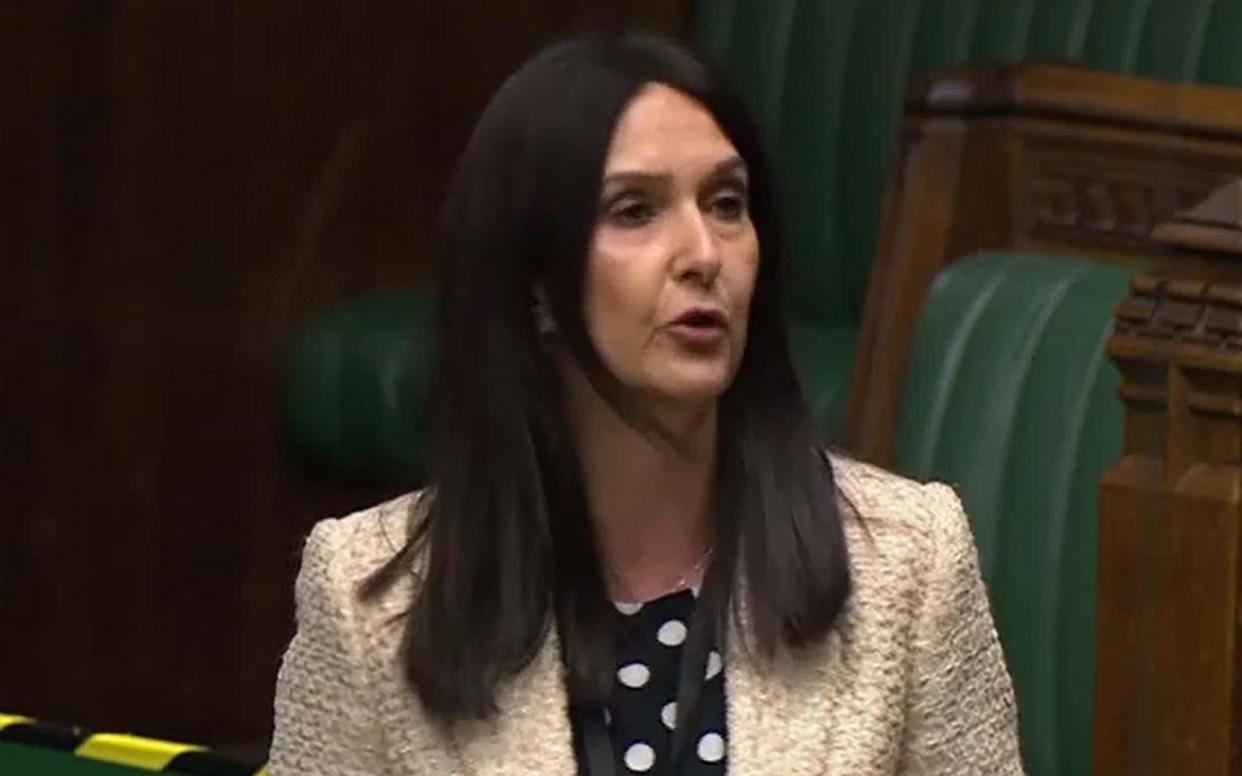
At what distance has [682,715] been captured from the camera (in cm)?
137

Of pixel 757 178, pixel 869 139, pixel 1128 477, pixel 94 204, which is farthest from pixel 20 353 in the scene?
pixel 757 178

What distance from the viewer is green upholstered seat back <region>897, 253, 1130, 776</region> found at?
206 cm

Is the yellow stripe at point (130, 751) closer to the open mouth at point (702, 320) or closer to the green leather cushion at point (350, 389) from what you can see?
the open mouth at point (702, 320)

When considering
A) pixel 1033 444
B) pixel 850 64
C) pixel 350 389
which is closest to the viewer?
pixel 1033 444

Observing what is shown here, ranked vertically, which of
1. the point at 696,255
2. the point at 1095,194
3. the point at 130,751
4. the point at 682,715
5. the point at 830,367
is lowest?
the point at 130,751

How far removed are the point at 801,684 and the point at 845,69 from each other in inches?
67.6

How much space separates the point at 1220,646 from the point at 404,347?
3.80 feet

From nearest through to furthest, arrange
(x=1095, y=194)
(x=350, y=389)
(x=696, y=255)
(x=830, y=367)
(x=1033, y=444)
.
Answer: (x=696, y=255)
(x=1033, y=444)
(x=1095, y=194)
(x=830, y=367)
(x=350, y=389)

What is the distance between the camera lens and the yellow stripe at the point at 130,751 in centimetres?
196

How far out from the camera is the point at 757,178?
138cm

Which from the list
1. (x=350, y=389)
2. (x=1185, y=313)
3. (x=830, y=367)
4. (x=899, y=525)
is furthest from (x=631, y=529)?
(x=350, y=389)

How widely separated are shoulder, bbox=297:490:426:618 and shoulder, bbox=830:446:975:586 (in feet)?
0.66

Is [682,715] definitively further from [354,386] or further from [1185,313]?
[354,386]

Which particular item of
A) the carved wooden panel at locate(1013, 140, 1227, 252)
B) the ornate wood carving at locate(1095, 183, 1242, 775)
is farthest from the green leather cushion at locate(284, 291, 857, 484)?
the ornate wood carving at locate(1095, 183, 1242, 775)
